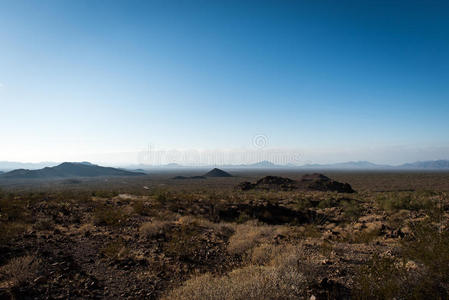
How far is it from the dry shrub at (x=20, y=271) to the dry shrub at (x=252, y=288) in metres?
3.22

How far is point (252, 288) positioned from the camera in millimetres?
3877

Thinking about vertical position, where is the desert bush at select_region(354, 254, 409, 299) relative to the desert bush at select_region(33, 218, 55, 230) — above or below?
above

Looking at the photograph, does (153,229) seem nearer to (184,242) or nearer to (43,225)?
(184,242)

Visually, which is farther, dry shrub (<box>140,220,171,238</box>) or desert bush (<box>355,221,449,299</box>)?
dry shrub (<box>140,220,171,238</box>)

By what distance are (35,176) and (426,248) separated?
131144 millimetres

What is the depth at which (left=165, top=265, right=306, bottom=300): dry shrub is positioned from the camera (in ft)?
12.5

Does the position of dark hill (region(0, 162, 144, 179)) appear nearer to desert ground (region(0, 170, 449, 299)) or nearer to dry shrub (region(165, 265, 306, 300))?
desert ground (region(0, 170, 449, 299))

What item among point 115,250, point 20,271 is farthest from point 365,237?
point 20,271

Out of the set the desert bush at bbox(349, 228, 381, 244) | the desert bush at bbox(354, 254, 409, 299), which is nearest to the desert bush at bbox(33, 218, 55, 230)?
the desert bush at bbox(354, 254, 409, 299)

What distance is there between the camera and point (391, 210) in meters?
15.6

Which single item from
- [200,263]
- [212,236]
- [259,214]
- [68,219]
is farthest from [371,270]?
[68,219]

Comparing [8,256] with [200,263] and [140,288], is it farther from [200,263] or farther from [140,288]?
[200,263]

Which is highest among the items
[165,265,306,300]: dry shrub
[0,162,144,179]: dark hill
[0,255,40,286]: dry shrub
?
[165,265,306,300]: dry shrub

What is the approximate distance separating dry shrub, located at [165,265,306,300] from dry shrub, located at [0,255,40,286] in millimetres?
3219
